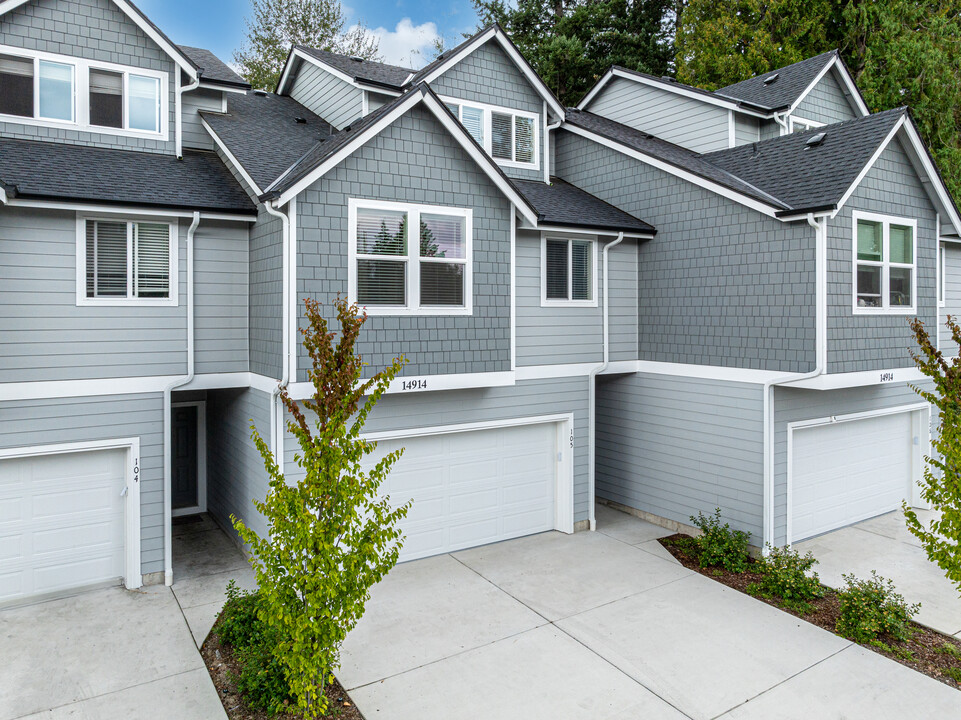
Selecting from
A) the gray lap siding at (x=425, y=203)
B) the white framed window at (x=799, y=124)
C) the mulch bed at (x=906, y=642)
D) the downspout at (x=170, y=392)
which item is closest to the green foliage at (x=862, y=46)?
the white framed window at (x=799, y=124)

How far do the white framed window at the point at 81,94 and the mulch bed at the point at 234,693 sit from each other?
769 centimetres

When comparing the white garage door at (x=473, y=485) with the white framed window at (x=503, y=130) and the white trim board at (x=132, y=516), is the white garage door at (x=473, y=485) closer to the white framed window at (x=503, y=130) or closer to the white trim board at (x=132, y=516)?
the white trim board at (x=132, y=516)

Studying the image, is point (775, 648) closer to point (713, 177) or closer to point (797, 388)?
point (797, 388)

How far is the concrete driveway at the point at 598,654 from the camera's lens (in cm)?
660

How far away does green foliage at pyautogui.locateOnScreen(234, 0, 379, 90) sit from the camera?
30.6m

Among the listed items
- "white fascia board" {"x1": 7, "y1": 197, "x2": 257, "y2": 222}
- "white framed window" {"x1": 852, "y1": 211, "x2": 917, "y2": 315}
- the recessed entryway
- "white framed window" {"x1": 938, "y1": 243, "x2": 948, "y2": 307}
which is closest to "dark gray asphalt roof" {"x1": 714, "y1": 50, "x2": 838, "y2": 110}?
"white framed window" {"x1": 852, "y1": 211, "x2": 917, "y2": 315}

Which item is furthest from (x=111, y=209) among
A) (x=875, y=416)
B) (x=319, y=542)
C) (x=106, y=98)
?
(x=875, y=416)

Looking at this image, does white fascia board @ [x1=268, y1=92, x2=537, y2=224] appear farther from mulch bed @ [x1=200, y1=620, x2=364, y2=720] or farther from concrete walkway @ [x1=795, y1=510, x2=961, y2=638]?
concrete walkway @ [x1=795, y1=510, x2=961, y2=638]

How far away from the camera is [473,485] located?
10875 mm

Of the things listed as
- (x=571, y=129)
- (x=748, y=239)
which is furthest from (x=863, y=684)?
(x=571, y=129)

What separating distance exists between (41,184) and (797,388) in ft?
36.3

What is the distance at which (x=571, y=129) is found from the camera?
46.1ft

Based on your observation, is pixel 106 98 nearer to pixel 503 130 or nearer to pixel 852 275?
pixel 503 130

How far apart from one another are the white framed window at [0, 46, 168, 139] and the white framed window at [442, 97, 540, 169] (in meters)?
5.02
